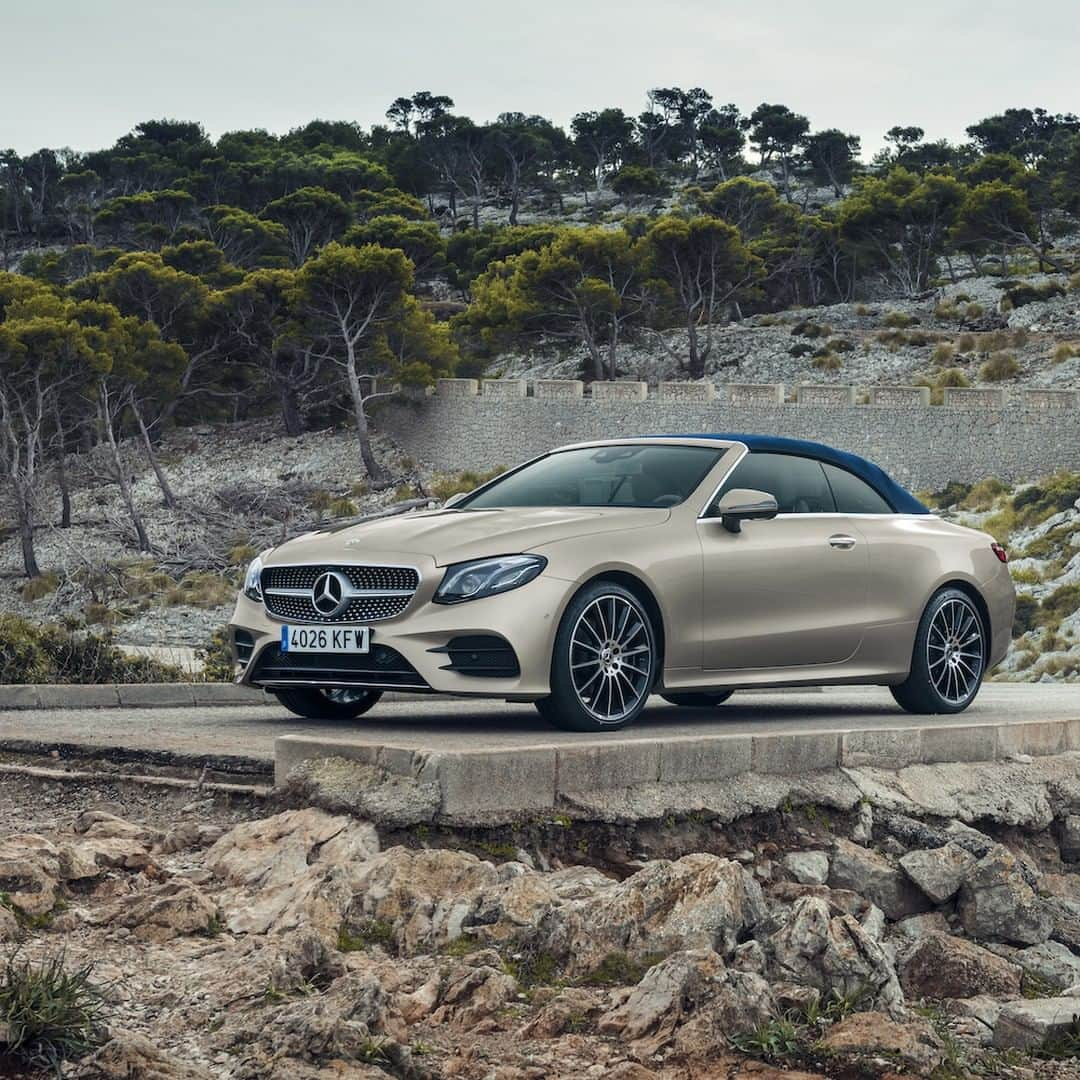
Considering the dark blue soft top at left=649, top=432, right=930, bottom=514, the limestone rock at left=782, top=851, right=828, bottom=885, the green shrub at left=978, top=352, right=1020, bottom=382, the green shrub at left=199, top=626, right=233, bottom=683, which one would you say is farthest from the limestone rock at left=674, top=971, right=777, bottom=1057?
the green shrub at left=978, top=352, right=1020, bottom=382

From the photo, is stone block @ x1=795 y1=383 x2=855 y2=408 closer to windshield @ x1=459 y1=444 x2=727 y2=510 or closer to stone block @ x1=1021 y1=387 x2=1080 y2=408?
stone block @ x1=1021 y1=387 x2=1080 y2=408

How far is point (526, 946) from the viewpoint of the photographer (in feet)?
18.6

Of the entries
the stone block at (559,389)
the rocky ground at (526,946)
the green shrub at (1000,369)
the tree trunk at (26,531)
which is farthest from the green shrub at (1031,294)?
the rocky ground at (526,946)

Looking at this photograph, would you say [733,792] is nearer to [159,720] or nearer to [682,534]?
[682,534]

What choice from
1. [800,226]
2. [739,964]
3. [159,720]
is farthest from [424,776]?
[800,226]

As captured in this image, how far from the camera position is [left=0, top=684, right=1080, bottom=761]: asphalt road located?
8.09 meters

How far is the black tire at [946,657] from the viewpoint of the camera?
10.0 m

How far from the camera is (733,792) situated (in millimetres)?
7457

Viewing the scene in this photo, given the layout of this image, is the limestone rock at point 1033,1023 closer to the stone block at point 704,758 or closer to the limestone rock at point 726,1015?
the limestone rock at point 726,1015

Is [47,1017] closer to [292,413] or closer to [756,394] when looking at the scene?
[756,394]

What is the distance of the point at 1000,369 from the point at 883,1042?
57.7 m

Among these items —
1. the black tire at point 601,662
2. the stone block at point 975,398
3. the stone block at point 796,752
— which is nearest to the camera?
the stone block at point 796,752

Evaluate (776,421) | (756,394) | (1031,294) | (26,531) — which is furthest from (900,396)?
(26,531)

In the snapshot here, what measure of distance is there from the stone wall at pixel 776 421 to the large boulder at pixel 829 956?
144 ft
